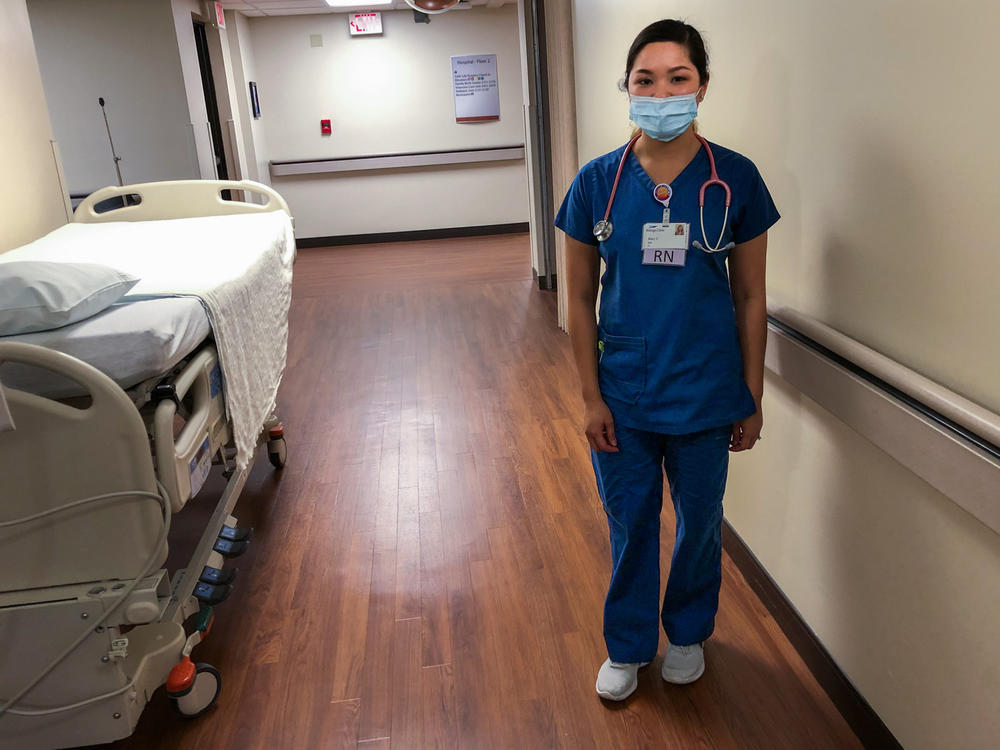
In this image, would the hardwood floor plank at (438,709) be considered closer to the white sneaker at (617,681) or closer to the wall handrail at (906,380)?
the white sneaker at (617,681)

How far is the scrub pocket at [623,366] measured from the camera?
151 centimetres

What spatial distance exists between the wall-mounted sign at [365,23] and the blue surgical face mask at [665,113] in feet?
22.6

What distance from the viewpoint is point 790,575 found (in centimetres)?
188

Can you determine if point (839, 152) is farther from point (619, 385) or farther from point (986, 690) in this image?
point (986, 690)

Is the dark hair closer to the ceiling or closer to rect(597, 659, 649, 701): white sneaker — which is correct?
rect(597, 659, 649, 701): white sneaker

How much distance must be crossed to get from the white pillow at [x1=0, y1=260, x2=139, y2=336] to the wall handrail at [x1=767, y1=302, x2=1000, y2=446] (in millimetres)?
1387

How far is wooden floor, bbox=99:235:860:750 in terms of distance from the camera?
1.69 meters

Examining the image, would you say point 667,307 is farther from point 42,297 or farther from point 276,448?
point 276,448

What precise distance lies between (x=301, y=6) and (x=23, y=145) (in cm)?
462

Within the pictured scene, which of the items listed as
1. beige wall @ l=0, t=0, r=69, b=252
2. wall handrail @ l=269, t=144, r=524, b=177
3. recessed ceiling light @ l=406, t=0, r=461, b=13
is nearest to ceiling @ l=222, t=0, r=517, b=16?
wall handrail @ l=269, t=144, r=524, b=177

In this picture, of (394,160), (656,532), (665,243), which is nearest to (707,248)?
(665,243)

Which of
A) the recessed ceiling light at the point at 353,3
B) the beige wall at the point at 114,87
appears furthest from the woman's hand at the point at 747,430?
the recessed ceiling light at the point at 353,3

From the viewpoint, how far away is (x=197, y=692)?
173 cm

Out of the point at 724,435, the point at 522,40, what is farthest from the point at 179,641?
the point at 522,40
